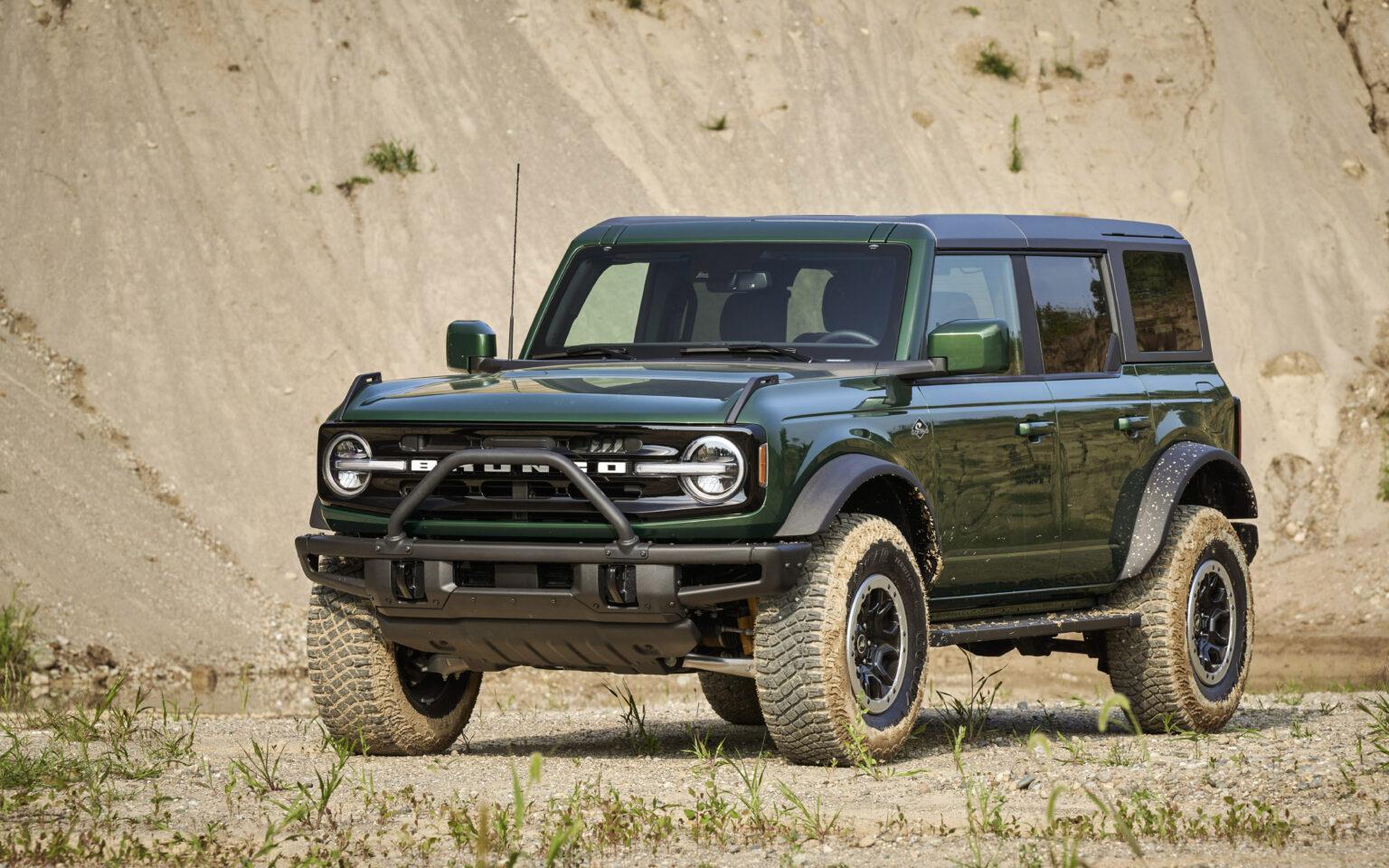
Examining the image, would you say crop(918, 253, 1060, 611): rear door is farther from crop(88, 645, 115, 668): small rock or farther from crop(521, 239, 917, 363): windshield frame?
crop(88, 645, 115, 668): small rock

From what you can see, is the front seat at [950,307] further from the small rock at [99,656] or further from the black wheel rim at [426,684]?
the small rock at [99,656]

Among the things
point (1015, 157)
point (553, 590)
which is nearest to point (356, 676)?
point (553, 590)

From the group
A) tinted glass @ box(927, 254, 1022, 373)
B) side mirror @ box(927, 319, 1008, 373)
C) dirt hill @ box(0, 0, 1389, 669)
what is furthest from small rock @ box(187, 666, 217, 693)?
side mirror @ box(927, 319, 1008, 373)

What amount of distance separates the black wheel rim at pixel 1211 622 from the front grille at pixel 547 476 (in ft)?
11.1

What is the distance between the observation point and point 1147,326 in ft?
29.9

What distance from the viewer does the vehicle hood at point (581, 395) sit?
6398mm

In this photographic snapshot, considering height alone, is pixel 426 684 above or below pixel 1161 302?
below

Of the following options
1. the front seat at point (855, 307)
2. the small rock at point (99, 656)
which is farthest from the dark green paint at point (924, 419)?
the small rock at point (99, 656)

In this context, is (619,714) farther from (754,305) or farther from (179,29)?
(179,29)

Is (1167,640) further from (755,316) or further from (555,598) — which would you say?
(555,598)

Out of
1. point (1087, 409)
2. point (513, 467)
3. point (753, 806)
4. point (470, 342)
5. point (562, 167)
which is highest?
point (562, 167)

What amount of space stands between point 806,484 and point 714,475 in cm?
43

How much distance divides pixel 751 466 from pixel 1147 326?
3.54 metres

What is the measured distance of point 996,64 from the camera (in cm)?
2780
